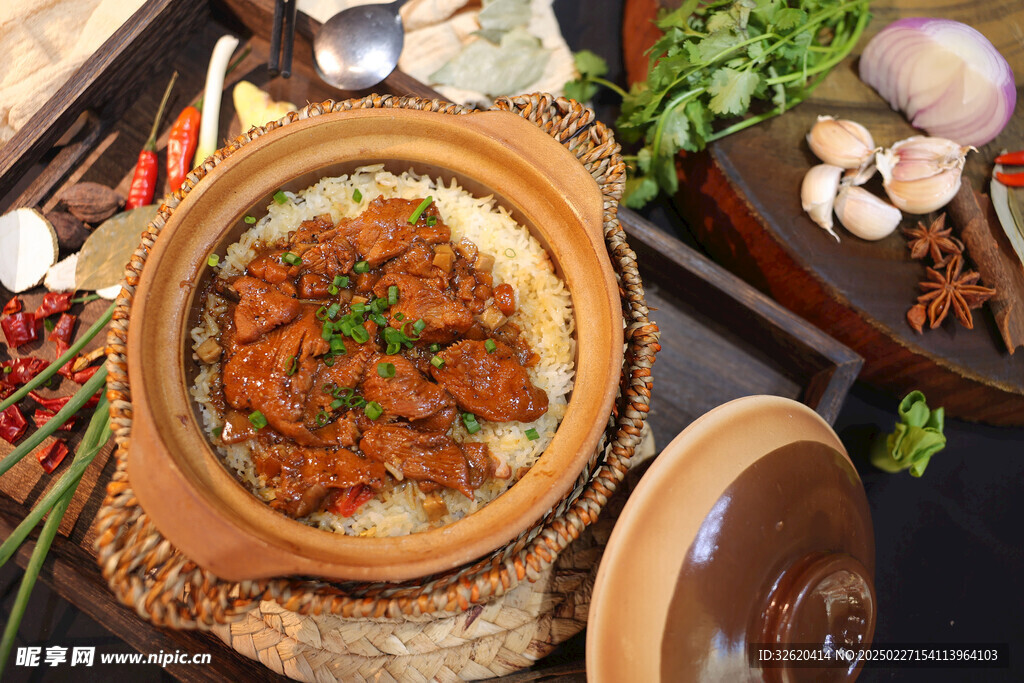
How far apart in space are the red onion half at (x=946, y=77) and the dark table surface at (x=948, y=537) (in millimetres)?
1541

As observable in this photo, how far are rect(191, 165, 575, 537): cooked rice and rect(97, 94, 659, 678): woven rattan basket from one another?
260 millimetres

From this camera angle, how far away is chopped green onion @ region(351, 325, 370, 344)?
2566mm

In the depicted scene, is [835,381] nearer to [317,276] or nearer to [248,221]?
[317,276]

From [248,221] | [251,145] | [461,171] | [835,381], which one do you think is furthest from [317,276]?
[835,381]

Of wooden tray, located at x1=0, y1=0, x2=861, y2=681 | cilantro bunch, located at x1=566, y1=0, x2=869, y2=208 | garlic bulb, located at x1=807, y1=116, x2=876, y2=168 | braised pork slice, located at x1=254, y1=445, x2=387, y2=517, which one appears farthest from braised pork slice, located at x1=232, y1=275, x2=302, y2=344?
garlic bulb, located at x1=807, y1=116, x2=876, y2=168

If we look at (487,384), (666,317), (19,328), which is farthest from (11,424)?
(666,317)

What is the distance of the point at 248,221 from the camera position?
2656mm

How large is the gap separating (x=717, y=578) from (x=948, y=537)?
2.56m

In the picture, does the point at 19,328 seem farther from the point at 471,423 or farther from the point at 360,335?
the point at 471,423

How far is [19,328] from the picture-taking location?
9.93ft

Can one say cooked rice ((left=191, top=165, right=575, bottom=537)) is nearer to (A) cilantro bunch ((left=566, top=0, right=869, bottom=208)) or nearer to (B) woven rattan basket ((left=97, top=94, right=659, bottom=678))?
(B) woven rattan basket ((left=97, top=94, right=659, bottom=678))

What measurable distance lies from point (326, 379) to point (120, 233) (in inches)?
67.2

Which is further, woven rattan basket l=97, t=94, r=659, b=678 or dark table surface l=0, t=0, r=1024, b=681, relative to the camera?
dark table surface l=0, t=0, r=1024, b=681

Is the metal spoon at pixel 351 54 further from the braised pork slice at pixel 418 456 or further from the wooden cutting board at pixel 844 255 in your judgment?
the braised pork slice at pixel 418 456
